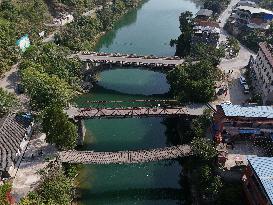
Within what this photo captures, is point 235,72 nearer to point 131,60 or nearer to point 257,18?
point 131,60

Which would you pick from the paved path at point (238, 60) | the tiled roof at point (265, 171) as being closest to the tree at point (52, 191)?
the tiled roof at point (265, 171)

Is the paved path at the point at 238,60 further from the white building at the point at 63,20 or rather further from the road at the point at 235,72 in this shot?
the white building at the point at 63,20

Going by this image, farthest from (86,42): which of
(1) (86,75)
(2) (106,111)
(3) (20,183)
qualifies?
(3) (20,183)

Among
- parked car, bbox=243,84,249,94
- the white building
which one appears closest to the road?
parked car, bbox=243,84,249,94

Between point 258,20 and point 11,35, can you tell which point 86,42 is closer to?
point 11,35

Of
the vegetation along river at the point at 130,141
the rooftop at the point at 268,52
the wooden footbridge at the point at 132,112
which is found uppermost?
the rooftop at the point at 268,52

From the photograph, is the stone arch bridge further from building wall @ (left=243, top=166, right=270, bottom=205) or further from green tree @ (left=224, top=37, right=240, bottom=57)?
building wall @ (left=243, top=166, right=270, bottom=205)
